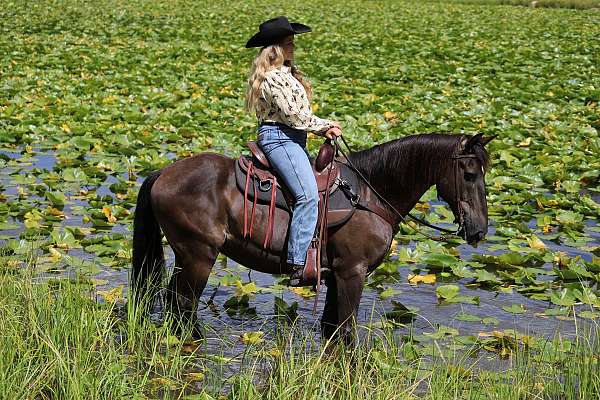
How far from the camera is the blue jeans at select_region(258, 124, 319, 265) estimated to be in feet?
17.6

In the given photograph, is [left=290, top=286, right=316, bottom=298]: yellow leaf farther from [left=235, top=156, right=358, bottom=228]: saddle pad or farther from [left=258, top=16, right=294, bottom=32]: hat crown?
[left=258, top=16, right=294, bottom=32]: hat crown

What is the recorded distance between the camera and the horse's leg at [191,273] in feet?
18.1

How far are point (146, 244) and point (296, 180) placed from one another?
1110mm

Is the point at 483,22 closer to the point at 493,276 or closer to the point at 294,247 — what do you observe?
the point at 493,276

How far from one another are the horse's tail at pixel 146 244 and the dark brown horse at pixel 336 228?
1cm

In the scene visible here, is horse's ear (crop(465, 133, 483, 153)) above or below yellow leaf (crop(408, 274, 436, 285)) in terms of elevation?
above

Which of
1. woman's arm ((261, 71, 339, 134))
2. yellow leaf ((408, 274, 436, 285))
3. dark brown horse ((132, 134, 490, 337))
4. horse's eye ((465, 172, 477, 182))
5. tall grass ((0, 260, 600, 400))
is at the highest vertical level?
woman's arm ((261, 71, 339, 134))

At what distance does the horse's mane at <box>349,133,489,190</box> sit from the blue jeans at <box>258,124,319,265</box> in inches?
17.5

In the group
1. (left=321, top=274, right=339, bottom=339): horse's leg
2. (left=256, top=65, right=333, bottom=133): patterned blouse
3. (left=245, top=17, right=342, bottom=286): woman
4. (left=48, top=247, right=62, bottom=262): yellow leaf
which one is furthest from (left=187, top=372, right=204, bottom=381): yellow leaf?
(left=48, top=247, right=62, bottom=262): yellow leaf

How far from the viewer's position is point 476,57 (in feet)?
66.3

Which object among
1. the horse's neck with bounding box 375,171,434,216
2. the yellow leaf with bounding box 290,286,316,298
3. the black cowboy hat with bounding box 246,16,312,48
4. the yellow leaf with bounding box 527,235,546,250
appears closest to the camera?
the black cowboy hat with bounding box 246,16,312,48

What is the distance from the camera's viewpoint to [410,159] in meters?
5.49

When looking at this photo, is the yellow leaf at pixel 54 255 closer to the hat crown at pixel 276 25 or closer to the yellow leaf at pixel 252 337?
the yellow leaf at pixel 252 337

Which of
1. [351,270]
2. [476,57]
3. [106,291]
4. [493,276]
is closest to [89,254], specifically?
[106,291]
